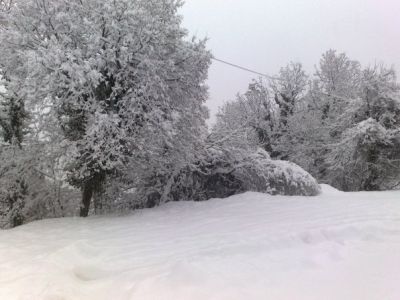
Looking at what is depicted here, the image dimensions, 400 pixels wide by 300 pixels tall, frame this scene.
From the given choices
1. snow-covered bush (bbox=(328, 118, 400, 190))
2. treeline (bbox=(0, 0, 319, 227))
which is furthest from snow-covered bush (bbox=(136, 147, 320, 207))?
snow-covered bush (bbox=(328, 118, 400, 190))

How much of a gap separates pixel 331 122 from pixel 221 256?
21.6 m

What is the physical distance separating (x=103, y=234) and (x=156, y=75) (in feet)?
12.7

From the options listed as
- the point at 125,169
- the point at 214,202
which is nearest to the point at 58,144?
the point at 125,169

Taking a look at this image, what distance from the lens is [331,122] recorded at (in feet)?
82.9

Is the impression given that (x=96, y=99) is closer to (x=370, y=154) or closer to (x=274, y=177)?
(x=274, y=177)

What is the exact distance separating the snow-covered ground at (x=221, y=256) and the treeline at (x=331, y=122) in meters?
6.09

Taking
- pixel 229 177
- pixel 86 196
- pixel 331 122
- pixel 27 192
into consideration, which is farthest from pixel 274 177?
pixel 331 122

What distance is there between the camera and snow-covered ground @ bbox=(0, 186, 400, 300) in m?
4.09

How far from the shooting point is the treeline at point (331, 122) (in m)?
19.0

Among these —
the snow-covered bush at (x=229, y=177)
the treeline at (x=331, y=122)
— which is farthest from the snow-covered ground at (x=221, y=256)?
the treeline at (x=331, y=122)

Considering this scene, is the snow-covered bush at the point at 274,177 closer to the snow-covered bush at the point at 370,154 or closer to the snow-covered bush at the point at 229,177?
the snow-covered bush at the point at 229,177

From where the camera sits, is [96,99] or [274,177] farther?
Answer: [274,177]

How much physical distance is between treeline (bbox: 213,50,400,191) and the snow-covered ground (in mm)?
6094

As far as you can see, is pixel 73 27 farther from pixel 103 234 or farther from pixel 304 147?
pixel 304 147
